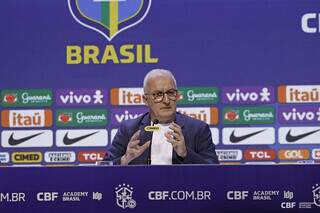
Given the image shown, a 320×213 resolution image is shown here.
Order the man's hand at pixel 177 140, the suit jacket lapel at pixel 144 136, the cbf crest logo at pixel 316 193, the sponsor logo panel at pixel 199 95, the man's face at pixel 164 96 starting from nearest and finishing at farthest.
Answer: the cbf crest logo at pixel 316 193, the man's hand at pixel 177 140, the suit jacket lapel at pixel 144 136, the man's face at pixel 164 96, the sponsor logo panel at pixel 199 95

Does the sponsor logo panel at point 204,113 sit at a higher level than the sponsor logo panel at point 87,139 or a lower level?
higher

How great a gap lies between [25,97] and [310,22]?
6.16 feet

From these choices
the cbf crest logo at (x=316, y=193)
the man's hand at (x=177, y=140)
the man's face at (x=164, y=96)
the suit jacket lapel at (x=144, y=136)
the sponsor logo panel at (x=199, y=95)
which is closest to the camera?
the cbf crest logo at (x=316, y=193)

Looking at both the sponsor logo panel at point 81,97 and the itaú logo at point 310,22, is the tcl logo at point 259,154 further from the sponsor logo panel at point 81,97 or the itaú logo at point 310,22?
the sponsor logo panel at point 81,97

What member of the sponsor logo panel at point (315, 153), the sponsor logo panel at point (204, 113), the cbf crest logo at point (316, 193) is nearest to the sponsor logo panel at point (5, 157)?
the sponsor logo panel at point (204, 113)

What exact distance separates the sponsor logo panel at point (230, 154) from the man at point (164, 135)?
126cm

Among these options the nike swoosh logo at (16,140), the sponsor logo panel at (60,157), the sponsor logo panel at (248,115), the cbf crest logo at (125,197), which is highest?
the sponsor logo panel at (248,115)

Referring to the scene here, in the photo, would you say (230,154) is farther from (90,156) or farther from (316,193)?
(316,193)

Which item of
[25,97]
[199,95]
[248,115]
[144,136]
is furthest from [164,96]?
[25,97]

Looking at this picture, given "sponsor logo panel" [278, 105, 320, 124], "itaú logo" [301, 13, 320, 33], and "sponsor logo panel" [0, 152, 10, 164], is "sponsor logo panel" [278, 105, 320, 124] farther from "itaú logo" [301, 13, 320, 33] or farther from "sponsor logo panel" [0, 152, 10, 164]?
"sponsor logo panel" [0, 152, 10, 164]

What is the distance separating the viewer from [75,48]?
12.1 ft

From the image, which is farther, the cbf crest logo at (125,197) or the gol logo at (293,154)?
the gol logo at (293,154)

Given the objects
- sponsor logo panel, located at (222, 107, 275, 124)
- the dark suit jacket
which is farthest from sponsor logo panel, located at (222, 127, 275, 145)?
the dark suit jacket

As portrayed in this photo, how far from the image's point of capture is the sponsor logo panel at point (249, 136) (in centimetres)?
362
